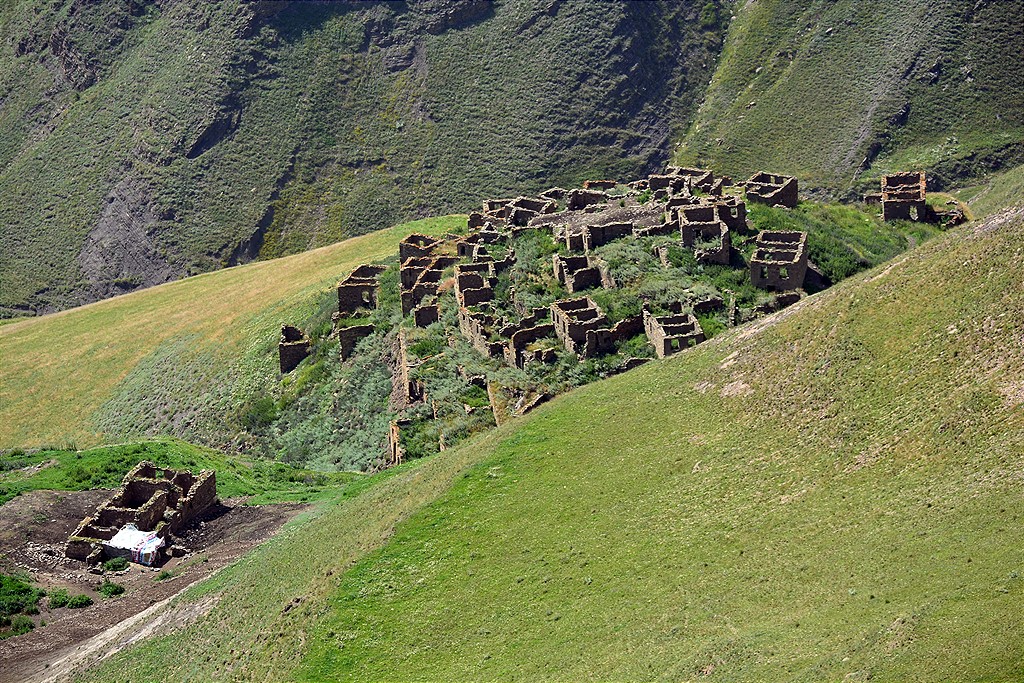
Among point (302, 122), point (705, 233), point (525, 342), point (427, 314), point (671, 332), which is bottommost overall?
point (302, 122)

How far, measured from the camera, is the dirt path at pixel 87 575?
40.2 m

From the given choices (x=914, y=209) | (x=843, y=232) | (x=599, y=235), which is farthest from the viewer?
(x=914, y=209)

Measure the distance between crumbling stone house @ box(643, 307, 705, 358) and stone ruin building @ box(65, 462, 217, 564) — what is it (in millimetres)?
15363

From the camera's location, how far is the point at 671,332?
169ft

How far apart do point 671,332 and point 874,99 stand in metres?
66.7

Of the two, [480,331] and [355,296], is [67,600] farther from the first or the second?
[355,296]

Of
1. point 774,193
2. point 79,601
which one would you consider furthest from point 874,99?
point 79,601

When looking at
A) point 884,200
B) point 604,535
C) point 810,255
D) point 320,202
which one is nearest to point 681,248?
point 810,255

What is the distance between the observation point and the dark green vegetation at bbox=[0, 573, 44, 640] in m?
41.6

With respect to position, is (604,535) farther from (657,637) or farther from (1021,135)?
(1021,135)

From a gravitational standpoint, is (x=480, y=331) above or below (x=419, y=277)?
above

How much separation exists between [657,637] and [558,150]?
96959 millimetres

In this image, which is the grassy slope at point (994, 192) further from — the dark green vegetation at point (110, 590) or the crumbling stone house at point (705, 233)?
the dark green vegetation at point (110, 590)

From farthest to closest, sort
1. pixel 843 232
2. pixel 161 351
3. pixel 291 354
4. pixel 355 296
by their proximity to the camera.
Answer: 1. pixel 161 351
2. pixel 291 354
3. pixel 355 296
4. pixel 843 232
